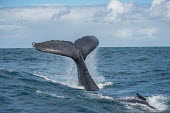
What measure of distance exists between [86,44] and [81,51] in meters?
0.29

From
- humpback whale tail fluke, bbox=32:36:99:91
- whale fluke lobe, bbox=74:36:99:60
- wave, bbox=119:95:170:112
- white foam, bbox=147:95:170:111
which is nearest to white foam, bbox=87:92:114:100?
humpback whale tail fluke, bbox=32:36:99:91

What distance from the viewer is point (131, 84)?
12945 millimetres

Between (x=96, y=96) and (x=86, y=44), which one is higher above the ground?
(x=86, y=44)

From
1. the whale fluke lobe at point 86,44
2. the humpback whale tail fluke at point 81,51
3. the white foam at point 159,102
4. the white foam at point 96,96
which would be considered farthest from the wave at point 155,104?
the whale fluke lobe at point 86,44

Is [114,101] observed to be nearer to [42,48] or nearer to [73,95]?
[73,95]

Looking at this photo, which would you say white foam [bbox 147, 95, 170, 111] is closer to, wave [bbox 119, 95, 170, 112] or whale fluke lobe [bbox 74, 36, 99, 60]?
wave [bbox 119, 95, 170, 112]

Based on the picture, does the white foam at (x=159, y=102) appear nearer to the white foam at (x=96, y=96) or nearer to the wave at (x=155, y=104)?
the wave at (x=155, y=104)

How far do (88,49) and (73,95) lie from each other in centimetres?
165

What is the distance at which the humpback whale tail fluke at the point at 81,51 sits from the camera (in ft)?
30.6

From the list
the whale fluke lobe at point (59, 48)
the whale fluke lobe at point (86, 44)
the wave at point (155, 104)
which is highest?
the whale fluke lobe at point (86, 44)

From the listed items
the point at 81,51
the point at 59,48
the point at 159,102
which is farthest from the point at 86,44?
the point at 159,102

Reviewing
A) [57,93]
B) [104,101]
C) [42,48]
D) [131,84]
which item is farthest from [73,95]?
[131,84]

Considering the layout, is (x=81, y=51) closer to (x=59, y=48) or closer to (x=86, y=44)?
(x=86, y=44)

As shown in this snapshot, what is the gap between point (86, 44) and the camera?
10203mm
